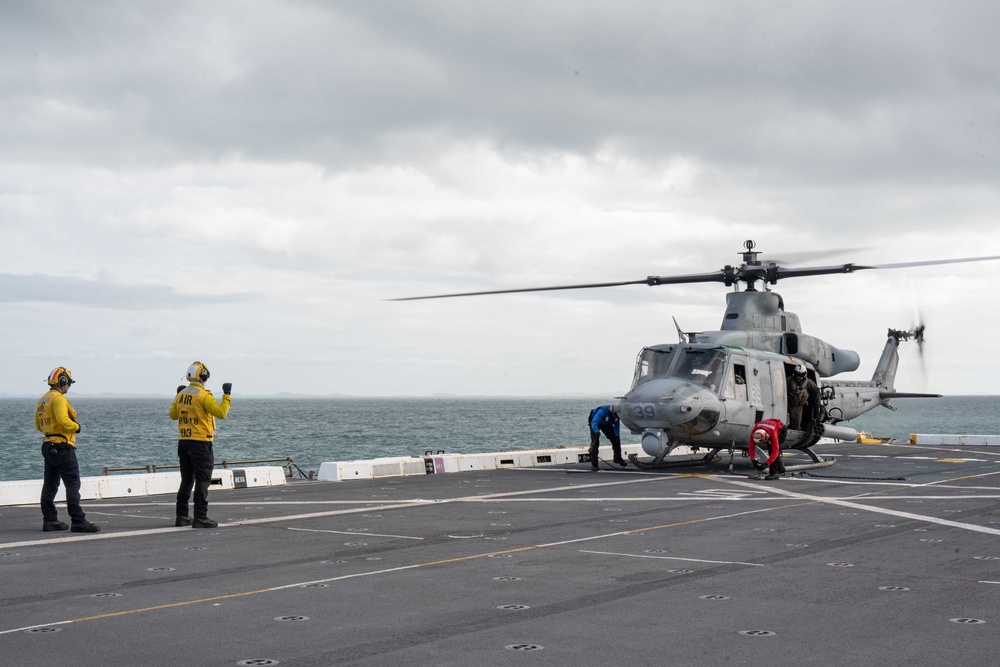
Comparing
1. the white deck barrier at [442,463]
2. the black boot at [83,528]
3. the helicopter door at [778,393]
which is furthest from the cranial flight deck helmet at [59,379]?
the helicopter door at [778,393]

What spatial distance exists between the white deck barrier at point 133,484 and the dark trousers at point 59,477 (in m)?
3.02

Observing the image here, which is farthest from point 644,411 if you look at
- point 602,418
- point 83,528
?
point 83,528

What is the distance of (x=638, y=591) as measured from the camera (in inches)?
343

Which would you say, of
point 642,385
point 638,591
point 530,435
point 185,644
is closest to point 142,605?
point 185,644

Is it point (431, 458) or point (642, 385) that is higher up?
point (642, 385)

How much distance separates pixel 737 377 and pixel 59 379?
1495 cm

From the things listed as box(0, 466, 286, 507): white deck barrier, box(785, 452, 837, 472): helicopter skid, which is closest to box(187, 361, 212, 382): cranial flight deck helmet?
box(0, 466, 286, 507): white deck barrier

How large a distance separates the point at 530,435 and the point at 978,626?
9132cm

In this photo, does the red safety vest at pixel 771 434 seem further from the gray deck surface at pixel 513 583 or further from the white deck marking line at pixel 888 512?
the gray deck surface at pixel 513 583

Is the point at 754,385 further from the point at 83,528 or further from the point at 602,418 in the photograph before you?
the point at 83,528

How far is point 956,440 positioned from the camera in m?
35.6

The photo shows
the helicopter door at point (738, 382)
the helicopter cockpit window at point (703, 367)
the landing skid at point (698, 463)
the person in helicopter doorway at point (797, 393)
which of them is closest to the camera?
the helicopter cockpit window at point (703, 367)

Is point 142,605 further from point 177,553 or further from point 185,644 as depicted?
point 177,553

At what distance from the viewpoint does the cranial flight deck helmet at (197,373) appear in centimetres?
1400
